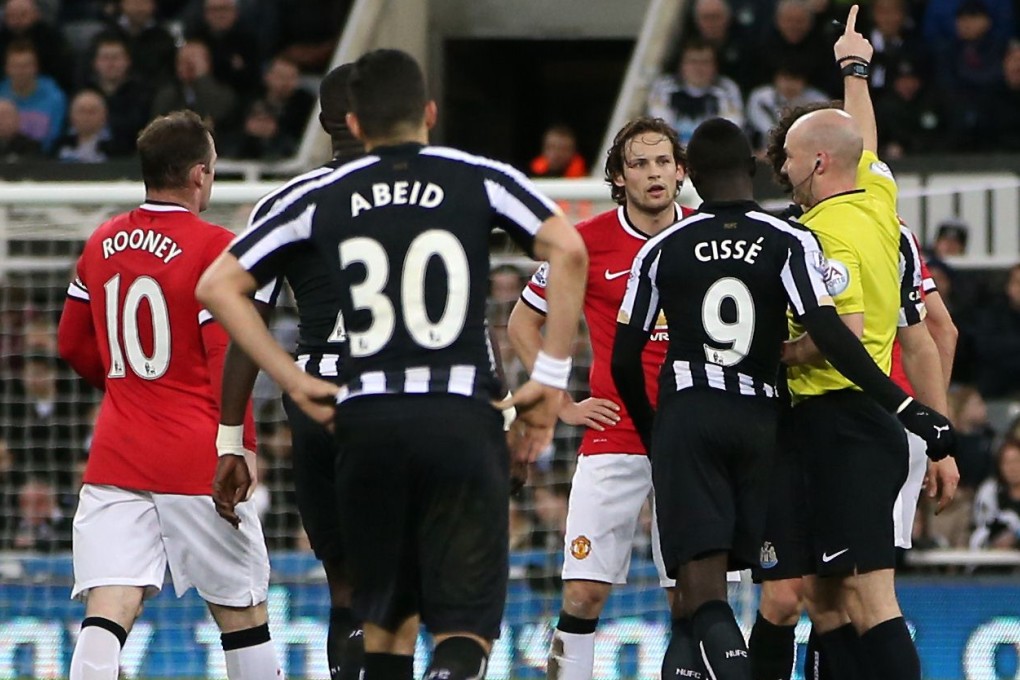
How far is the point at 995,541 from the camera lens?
1087 centimetres

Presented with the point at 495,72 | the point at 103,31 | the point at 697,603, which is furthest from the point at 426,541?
the point at 495,72

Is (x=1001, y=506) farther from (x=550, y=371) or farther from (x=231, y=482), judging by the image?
(x=550, y=371)

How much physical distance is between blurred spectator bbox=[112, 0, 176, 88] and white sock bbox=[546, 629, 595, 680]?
27.7 feet

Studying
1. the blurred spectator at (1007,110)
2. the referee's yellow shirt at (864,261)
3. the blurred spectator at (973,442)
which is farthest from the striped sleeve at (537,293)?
the blurred spectator at (1007,110)

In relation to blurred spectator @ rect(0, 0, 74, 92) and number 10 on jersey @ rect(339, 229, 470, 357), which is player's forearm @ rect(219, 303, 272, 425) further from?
blurred spectator @ rect(0, 0, 74, 92)

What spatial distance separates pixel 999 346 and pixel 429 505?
775 cm

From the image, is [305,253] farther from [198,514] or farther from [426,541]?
[198,514]

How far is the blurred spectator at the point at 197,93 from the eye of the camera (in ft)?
45.9

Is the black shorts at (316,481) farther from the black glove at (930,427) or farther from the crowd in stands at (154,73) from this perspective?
the crowd in stands at (154,73)

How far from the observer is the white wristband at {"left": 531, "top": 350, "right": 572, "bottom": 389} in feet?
15.9

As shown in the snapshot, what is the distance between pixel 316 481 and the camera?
5902mm

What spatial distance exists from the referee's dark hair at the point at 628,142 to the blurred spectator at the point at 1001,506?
14.3 ft

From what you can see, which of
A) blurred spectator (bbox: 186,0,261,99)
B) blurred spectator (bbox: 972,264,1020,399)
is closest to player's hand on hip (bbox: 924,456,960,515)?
blurred spectator (bbox: 972,264,1020,399)

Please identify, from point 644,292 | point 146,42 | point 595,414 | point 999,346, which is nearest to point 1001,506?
point 999,346
